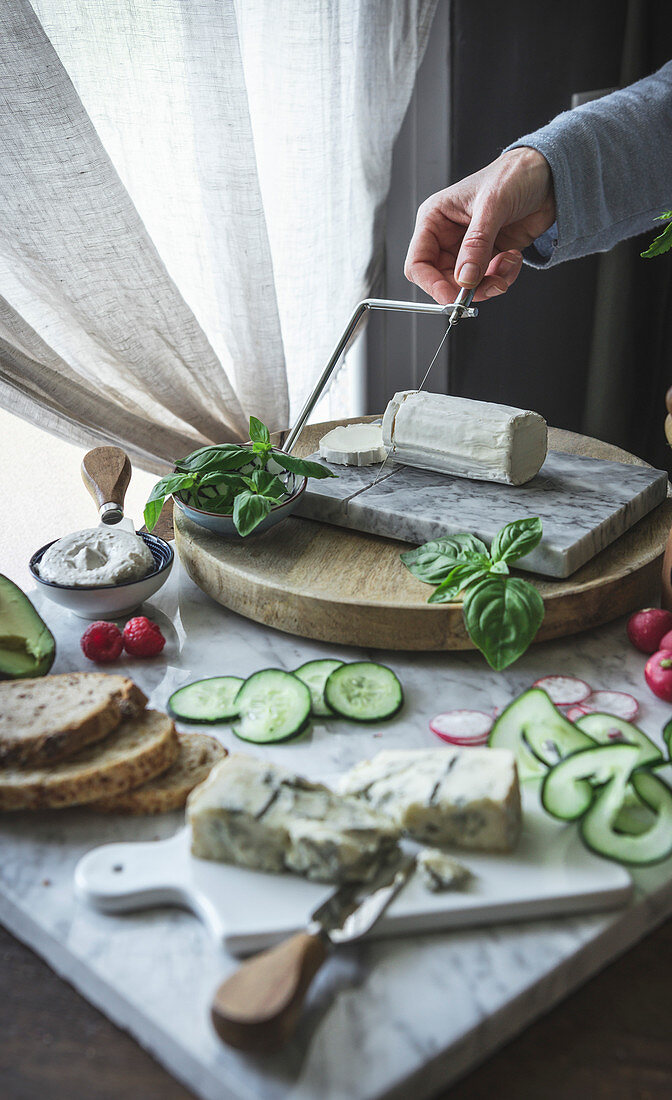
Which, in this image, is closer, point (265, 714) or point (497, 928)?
point (497, 928)

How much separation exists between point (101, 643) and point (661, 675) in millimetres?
829

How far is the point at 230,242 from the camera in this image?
2.28 metres

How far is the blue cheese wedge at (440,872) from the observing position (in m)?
0.94

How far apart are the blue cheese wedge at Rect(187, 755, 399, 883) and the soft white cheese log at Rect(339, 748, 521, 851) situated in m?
0.04

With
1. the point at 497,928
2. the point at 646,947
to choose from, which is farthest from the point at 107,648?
the point at 646,947

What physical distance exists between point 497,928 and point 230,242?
1.83 metres

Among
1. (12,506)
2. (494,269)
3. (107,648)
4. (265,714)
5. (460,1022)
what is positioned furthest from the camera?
(12,506)

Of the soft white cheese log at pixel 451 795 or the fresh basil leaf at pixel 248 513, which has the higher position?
the fresh basil leaf at pixel 248 513

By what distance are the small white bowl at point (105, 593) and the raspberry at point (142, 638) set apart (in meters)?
0.07

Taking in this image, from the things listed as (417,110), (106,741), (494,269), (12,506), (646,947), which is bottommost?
(12,506)

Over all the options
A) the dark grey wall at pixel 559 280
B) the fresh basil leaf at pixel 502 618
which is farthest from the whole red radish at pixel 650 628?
the dark grey wall at pixel 559 280

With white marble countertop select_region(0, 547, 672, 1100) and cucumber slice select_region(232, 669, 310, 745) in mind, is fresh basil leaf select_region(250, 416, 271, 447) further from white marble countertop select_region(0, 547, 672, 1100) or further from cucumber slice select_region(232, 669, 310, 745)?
white marble countertop select_region(0, 547, 672, 1100)

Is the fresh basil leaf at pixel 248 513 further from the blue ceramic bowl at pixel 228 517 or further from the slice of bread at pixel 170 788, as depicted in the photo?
the slice of bread at pixel 170 788

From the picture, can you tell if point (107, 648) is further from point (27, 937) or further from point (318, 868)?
point (318, 868)
